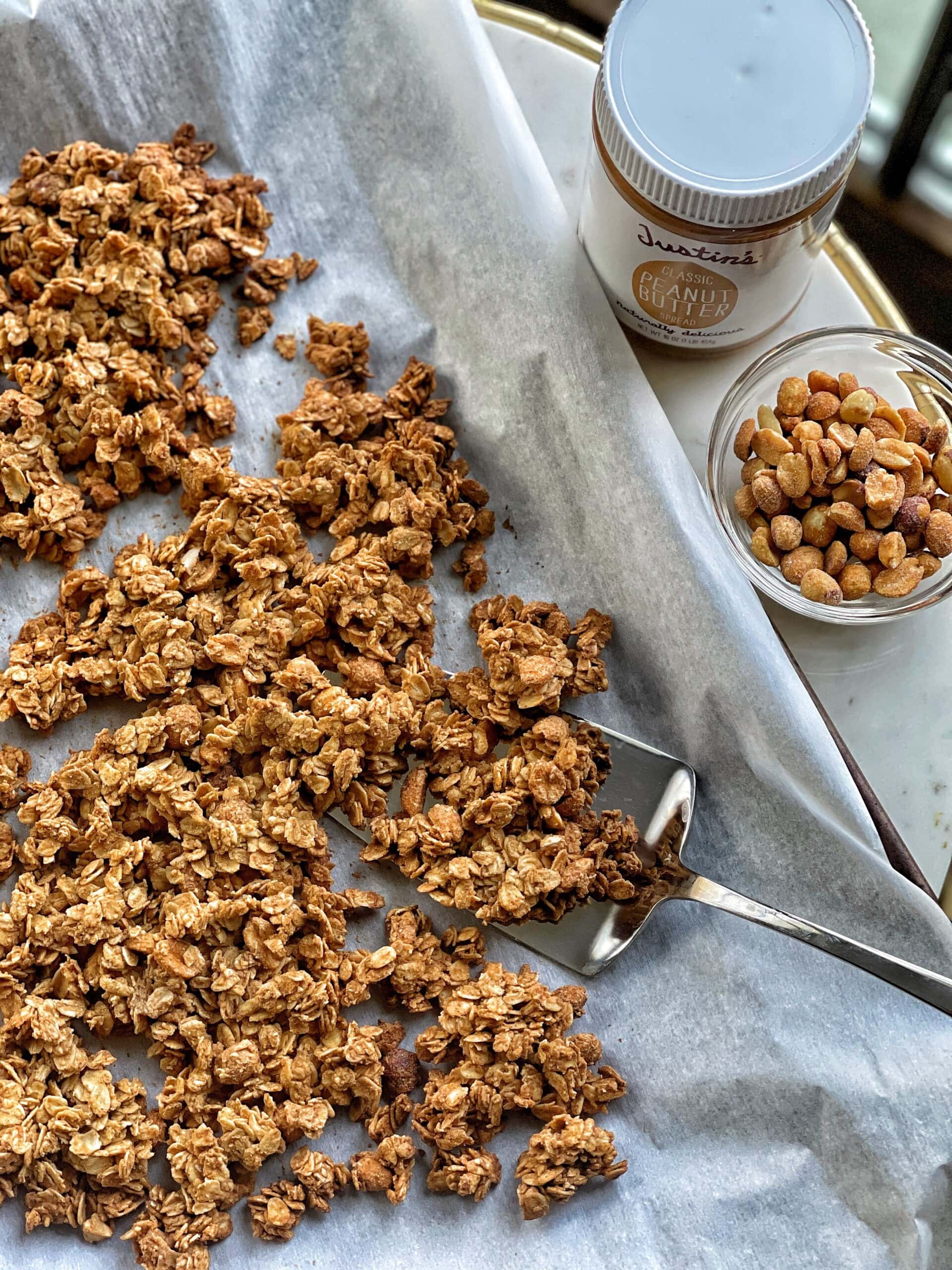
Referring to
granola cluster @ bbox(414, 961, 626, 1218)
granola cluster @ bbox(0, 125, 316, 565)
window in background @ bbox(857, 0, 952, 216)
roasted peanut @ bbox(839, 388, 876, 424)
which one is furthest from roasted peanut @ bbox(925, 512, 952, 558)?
window in background @ bbox(857, 0, 952, 216)

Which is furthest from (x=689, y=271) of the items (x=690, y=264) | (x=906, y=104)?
(x=906, y=104)

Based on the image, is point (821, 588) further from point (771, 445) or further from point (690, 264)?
point (690, 264)

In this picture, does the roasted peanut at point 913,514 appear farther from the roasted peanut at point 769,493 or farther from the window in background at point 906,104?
the window in background at point 906,104

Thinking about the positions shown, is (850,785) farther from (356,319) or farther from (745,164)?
(356,319)

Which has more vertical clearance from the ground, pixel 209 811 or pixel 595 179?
pixel 595 179

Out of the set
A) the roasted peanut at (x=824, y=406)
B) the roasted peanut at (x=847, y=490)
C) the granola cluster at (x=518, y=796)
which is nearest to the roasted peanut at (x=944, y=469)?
the roasted peanut at (x=847, y=490)

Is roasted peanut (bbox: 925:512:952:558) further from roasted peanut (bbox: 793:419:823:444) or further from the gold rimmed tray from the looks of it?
the gold rimmed tray

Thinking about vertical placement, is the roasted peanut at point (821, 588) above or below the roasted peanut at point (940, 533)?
below

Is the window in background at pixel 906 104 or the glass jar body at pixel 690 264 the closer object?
the glass jar body at pixel 690 264

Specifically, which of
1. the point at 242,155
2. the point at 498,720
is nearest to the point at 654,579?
the point at 498,720
